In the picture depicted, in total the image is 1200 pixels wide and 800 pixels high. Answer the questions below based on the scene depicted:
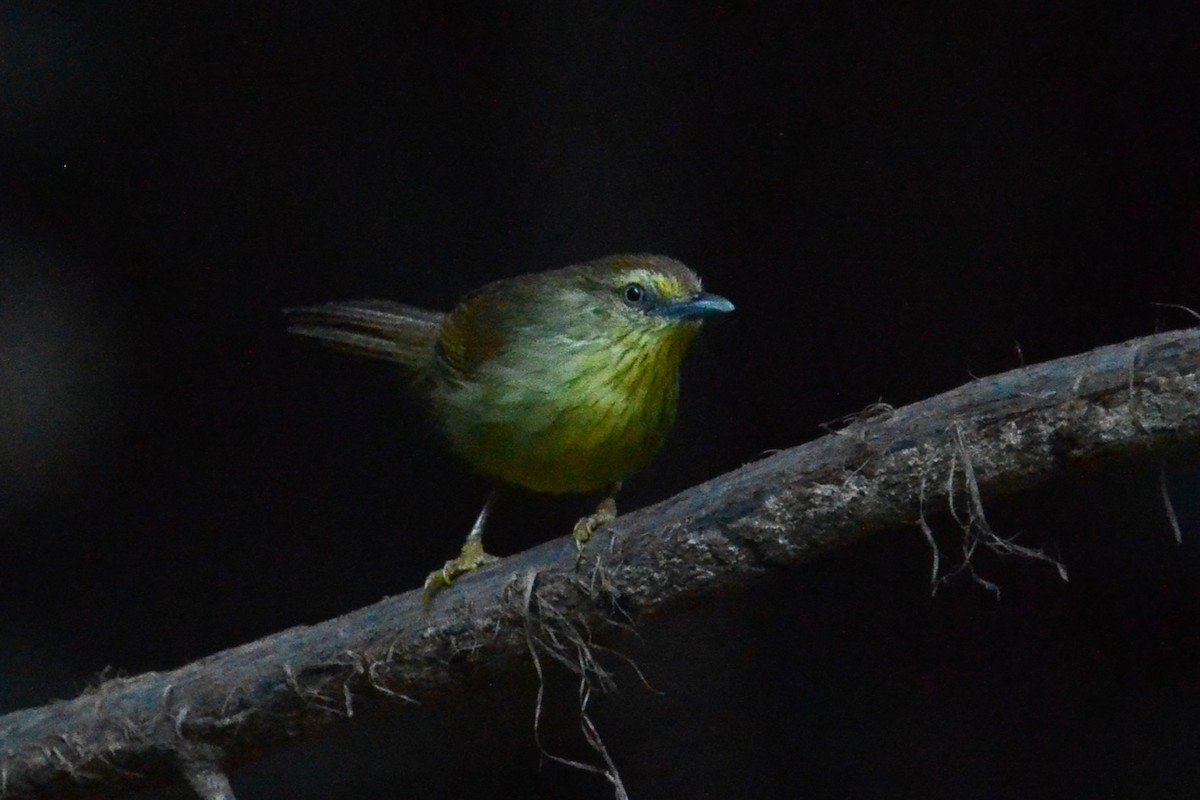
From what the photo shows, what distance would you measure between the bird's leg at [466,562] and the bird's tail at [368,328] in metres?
0.43

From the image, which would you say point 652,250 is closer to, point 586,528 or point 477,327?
point 477,327

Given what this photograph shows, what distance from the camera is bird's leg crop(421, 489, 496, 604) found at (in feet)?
9.05

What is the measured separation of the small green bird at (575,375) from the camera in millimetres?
2945

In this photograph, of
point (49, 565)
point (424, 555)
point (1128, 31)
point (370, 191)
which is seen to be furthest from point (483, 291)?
point (1128, 31)

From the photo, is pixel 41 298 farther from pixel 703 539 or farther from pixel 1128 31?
pixel 1128 31

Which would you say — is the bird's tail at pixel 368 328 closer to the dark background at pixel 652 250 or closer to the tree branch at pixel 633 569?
the dark background at pixel 652 250

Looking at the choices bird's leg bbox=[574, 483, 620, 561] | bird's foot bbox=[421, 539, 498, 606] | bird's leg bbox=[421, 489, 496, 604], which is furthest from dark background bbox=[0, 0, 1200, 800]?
bird's leg bbox=[574, 483, 620, 561]

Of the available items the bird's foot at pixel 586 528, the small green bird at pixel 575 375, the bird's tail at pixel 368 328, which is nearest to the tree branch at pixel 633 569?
the bird's foot at pixel 586 528

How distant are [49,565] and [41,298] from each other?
0.71 meters

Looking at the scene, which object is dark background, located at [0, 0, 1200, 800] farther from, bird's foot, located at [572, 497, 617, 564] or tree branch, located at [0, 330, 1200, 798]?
bird's foot, located at [572, 497, 617, 564]

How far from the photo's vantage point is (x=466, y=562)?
301 centimetres

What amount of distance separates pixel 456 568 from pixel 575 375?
0.49 m

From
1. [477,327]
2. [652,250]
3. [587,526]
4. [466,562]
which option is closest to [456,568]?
[466,562]

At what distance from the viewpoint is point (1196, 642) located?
339 cm
